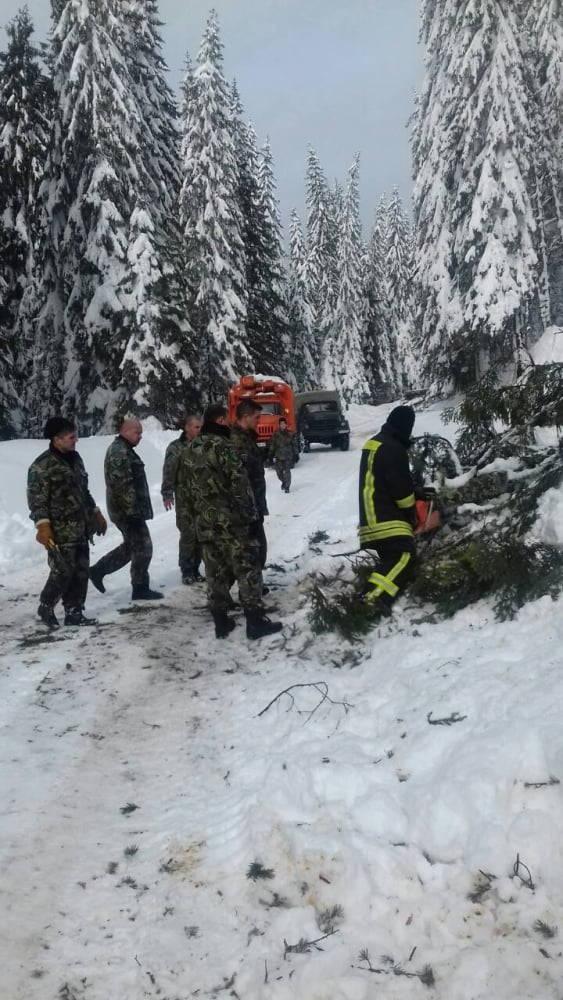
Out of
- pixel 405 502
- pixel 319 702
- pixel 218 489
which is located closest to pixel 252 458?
pixel 218 489

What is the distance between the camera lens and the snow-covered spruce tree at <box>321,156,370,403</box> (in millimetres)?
44281

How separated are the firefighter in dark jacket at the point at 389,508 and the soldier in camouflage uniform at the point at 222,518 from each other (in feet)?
3.49

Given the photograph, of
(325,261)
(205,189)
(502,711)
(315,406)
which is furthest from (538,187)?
(325,261)

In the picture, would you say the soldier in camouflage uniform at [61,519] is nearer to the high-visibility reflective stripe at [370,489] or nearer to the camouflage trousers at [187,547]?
the camouflage trousers at [187,547]

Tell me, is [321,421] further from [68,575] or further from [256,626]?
[256,626]

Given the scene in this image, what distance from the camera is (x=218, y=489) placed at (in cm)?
614

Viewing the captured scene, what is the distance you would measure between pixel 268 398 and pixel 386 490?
14.3 m

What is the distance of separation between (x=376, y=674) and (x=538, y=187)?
19.1m

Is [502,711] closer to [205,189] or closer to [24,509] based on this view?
[24,509]

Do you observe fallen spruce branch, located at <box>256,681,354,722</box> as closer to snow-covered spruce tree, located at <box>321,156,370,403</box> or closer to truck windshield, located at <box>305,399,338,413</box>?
truck windshield, located at <box>305,399,338,413</box>

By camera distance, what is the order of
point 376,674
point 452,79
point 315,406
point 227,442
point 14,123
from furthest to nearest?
point 315,406, point 14,123, point 452,79, point 227,442, point 376,674

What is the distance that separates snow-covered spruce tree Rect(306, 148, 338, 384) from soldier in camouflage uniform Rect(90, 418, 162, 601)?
38565 millimetres

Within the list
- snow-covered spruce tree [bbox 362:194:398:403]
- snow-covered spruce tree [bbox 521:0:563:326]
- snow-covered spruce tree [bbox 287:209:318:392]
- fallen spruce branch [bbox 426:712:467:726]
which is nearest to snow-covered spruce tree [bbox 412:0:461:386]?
snow-covered spruce tree [bbox 521:0:563:326]

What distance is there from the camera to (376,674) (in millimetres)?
4602
